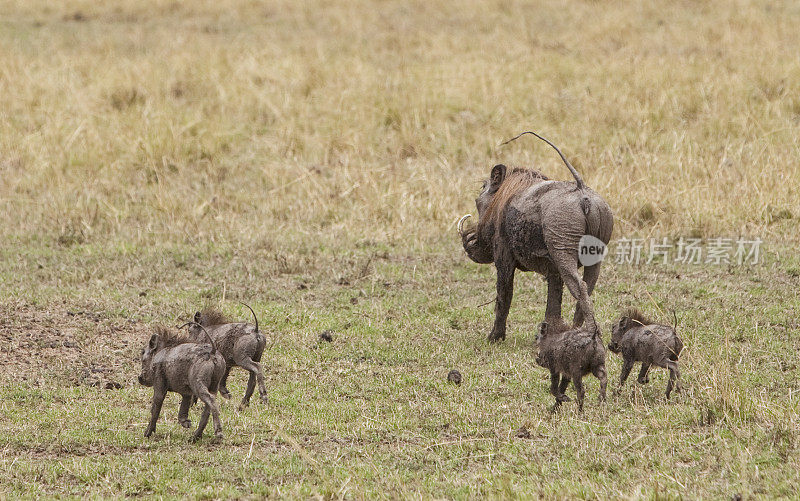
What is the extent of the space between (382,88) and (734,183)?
19.5 ft

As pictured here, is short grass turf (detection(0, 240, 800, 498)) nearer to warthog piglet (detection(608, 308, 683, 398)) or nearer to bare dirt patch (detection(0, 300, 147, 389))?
bare dirt patch (detection(0, 300, 147, 389))

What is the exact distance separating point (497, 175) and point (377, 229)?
372cm

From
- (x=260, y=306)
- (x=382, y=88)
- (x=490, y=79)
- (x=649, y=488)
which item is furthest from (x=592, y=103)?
(x=649, y=488)

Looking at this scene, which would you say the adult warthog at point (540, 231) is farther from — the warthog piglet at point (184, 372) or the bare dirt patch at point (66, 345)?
the bare dirt patch at point (66, 345)

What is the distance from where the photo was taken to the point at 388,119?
15945mm

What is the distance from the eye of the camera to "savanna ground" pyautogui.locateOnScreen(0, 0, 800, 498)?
239 inches

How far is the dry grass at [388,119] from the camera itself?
1278 centimetres

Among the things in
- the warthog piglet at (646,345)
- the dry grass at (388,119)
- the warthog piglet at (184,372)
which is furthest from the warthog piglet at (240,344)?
the dry grass at (388,119)

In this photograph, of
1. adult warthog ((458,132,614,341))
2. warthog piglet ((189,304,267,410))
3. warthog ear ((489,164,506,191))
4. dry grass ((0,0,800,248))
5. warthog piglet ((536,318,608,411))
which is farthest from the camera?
dry grass ((0,0,800,248))

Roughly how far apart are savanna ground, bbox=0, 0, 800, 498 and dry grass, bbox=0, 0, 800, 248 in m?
0.06

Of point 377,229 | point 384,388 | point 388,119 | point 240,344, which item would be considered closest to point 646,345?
point 384,388

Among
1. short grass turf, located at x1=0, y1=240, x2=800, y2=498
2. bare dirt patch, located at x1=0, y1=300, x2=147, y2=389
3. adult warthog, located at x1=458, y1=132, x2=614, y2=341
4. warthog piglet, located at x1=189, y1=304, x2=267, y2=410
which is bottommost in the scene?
bare dirt patch, located at x1=0, y1=300, x2=147, y2=389

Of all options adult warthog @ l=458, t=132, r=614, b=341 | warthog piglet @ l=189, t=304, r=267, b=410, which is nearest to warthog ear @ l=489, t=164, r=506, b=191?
adult warthog @ l=458, t=132, r=614, b=341

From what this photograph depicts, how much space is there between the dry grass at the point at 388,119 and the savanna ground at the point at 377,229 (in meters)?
0.06
